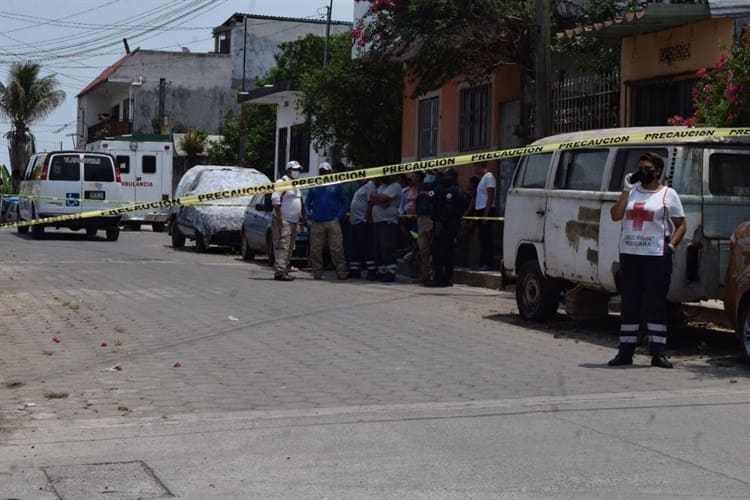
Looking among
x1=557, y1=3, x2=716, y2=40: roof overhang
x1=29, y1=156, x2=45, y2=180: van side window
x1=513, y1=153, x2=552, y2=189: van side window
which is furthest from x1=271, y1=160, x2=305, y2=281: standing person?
x1=29, y1=156, x2=45, y2=180: van side window

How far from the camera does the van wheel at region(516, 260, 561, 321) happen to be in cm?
1383

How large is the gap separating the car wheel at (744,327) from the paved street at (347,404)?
8.0 inches

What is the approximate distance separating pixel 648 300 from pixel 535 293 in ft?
10.7

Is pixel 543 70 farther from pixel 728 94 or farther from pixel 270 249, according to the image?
pixel 270 249

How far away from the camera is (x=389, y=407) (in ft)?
28.7

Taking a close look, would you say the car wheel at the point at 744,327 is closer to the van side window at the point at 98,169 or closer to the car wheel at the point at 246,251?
the car wheel at the point at 246,251

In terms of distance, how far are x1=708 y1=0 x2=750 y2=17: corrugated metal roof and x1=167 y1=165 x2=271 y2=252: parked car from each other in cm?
1217

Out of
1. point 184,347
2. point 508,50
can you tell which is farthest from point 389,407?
point 508,50

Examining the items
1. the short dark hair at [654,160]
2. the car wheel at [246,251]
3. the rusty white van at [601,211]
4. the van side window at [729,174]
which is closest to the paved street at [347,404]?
the rusty white van at [601,211]

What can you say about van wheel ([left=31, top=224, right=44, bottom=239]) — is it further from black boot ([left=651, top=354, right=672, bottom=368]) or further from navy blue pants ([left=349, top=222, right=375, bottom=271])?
black boot ([left=651, top=354, right=672, bottom=368])

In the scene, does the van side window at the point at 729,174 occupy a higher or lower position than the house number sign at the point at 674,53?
lower

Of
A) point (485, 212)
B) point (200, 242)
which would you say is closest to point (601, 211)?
point (485, 212)

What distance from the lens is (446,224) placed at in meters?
18.5

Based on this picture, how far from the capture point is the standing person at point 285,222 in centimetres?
1917
